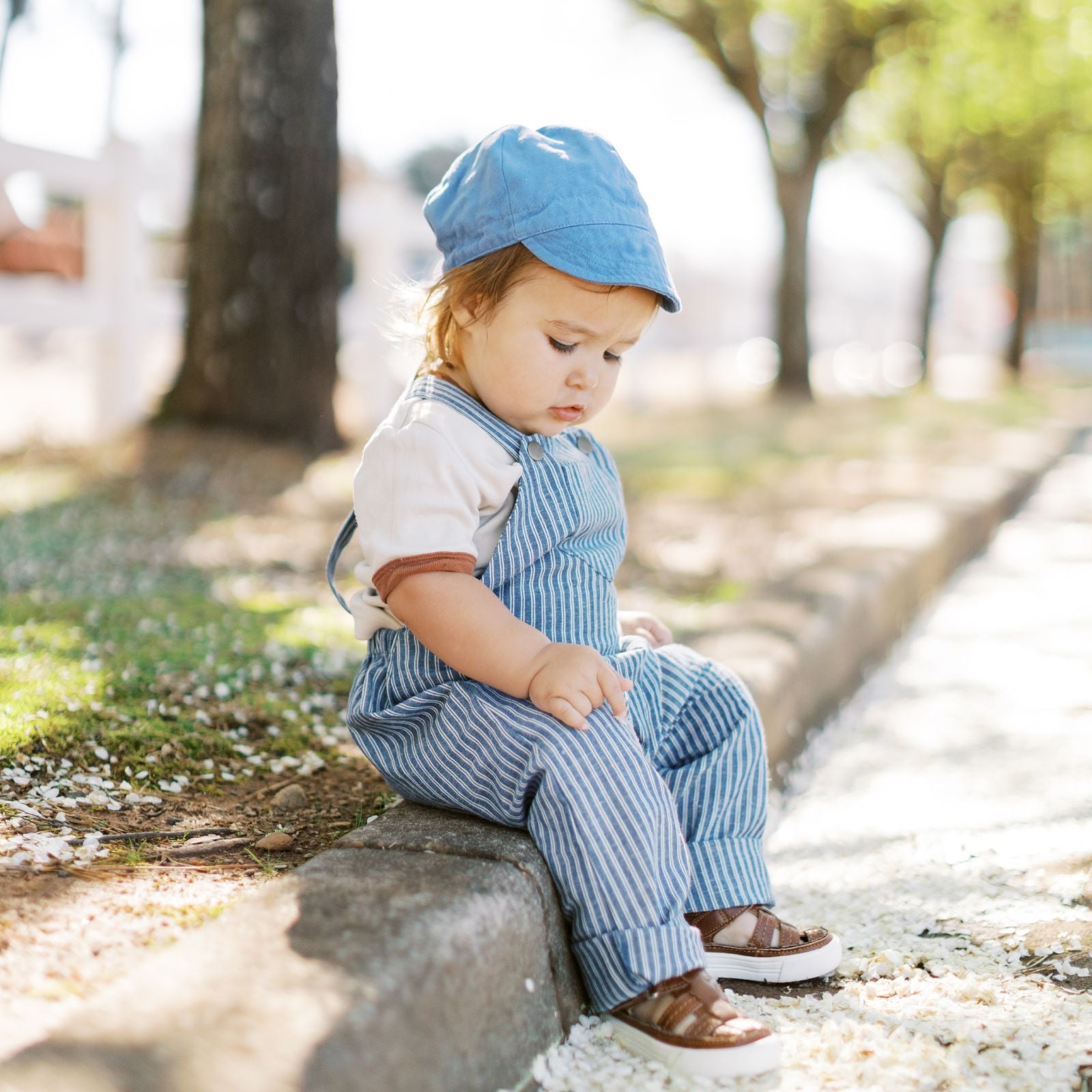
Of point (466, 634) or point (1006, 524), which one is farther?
point (1006, 524)

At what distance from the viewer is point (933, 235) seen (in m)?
20.1

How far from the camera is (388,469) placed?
178 cm

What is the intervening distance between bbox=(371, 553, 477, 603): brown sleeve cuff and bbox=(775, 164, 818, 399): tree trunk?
1139 centimetres

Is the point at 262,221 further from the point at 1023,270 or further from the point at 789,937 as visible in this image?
the point at 1023,270

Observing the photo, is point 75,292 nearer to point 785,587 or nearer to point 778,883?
point 785,587

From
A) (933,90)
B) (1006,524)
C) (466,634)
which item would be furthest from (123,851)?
(933,90)

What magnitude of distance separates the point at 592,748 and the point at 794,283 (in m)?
12.0

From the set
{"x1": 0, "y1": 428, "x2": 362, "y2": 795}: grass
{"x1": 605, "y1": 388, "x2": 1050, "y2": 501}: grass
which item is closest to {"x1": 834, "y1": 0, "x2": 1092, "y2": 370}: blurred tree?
{"x1": 605, "y1": 388, "x2": 1050, "y2": 501}: grass

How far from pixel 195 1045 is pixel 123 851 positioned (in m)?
0.62

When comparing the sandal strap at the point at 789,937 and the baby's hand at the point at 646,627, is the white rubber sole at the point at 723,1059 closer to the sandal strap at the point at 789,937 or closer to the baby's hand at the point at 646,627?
the sandal strap at the point at 789,937

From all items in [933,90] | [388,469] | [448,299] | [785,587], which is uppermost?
[933,90]

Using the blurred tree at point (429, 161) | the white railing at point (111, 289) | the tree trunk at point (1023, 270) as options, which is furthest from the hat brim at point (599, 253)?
Answer: the blurred tree at point (429, 161)

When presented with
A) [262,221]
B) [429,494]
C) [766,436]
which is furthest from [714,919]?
[766,436]

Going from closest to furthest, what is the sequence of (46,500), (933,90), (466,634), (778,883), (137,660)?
(466,634) < (778,883) < (137,660) < (46,500) < (933,90)
